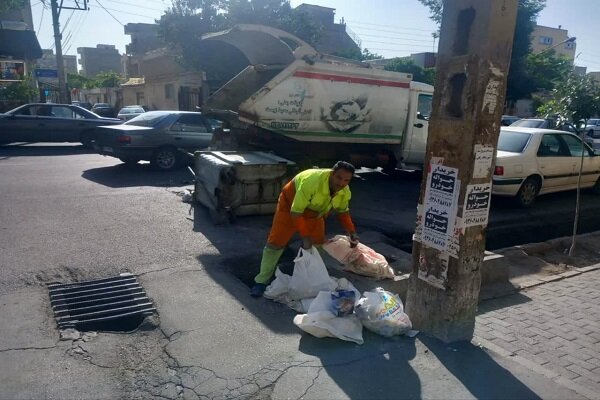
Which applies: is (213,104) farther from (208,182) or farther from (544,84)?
(544,84)

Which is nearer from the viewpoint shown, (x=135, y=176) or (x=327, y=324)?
(x=327, y=324)

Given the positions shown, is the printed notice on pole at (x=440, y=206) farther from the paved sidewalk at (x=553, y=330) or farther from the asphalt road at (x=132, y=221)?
the asphalt road at (x=132, y=221)

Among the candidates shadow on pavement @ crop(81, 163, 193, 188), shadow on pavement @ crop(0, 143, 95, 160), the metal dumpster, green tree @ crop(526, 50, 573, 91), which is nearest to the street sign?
shadow on pavement @ crop(0, 143, 95, 160)

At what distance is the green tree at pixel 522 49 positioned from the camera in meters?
29.2

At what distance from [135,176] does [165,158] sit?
3.18ft

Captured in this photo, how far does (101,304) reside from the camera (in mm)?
4422

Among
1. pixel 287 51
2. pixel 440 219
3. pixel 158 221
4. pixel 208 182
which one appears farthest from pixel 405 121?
pixel 440 219

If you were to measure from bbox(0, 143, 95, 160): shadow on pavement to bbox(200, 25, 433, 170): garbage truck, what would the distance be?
7.18 meters

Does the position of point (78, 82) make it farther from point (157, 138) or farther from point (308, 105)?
point (308, 105)

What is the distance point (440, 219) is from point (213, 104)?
22.2ft

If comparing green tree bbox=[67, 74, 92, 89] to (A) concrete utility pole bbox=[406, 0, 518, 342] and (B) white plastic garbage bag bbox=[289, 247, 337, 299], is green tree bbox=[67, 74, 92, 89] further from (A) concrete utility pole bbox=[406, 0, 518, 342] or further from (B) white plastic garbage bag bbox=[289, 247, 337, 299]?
(A) concrete utility pole bbox=[406, 0, 518, 342]

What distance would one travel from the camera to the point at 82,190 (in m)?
8.91

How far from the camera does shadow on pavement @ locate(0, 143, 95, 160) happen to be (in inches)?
548

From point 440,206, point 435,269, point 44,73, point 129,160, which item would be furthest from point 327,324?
point 44,73
